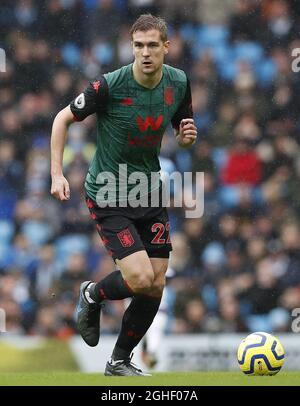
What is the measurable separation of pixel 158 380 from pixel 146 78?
2029 millimetres

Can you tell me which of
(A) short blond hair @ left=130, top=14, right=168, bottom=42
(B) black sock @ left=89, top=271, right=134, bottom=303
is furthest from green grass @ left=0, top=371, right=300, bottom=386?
(A) short blond hair @ left=130, top=14, right=168, bottom=42

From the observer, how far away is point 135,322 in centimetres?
700

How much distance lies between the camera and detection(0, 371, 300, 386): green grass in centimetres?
624

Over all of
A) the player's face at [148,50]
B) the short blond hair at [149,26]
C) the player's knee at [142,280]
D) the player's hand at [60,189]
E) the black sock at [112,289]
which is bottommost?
the black sock at [112,289]

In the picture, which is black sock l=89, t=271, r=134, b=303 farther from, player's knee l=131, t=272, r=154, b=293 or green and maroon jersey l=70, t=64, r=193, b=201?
green and maroon jersey l=70, t=64, r=193, b=201

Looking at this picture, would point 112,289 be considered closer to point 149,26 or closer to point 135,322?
point 135,322

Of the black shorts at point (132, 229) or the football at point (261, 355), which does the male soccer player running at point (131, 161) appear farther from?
the football at point (261, 355)

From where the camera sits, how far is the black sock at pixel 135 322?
699cm

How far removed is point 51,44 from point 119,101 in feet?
23.8

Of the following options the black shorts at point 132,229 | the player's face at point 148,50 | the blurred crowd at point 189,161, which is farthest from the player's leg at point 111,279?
the blurred crowd at point 189,161

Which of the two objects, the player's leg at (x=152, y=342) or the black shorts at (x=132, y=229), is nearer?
the black shorts at (x=132, y=229)

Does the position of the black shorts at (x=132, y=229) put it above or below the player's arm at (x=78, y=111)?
below

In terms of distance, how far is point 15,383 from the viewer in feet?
21.2
